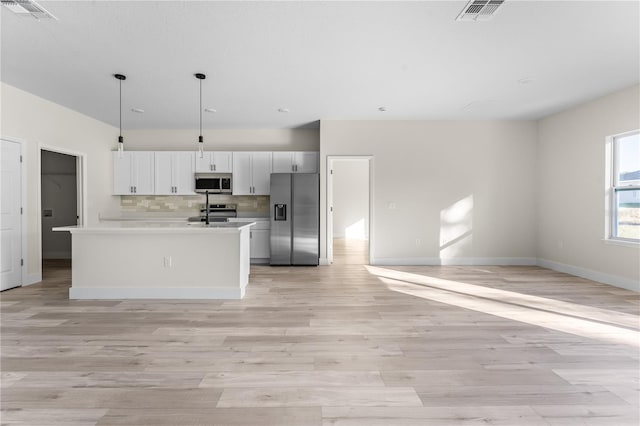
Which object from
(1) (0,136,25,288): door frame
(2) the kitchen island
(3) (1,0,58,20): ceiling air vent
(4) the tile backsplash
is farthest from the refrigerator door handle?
(3) (1,0,58,20): ceiling air vent

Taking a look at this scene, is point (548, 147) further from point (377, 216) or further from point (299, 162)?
point (299, 162)

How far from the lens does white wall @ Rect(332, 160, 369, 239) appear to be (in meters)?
11.1

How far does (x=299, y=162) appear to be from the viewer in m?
6.23

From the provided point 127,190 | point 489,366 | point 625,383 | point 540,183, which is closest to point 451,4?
point 489,366

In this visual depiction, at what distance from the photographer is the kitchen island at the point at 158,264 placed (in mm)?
3691

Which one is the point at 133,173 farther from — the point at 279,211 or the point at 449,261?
the point at 449,261

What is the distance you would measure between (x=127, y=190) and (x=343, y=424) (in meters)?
6.32

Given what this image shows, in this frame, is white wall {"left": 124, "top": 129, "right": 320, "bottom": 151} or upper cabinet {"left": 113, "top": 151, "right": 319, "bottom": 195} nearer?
upper cabinet {"left": 113, "top": 151, "right": 319, "bottom": 195}

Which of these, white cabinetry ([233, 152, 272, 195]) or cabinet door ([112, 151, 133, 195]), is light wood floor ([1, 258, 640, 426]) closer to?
cabinet door ([112, 151, 133, 195])

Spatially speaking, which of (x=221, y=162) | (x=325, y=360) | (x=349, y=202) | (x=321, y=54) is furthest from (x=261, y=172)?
(x=349, y=202)

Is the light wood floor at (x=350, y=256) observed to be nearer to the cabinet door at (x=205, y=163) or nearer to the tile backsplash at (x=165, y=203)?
the tile backsplash at (x=165, y=203)

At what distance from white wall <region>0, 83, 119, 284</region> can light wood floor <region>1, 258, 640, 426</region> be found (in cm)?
97

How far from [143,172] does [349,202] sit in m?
6.76

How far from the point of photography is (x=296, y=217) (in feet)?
19.2
